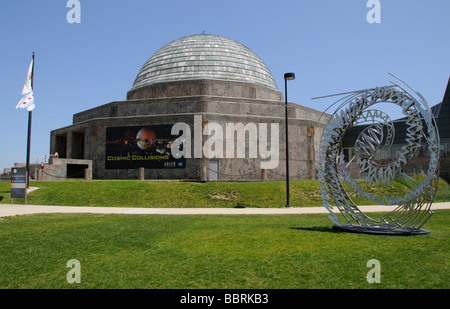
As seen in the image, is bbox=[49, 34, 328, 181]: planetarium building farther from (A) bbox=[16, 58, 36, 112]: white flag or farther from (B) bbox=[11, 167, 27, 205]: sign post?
(B) bbox=[11, 167, 27, 205]: sign post

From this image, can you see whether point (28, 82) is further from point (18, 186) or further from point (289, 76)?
point (289, 76)

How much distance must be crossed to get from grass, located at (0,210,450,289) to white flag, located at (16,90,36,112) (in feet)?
34.2

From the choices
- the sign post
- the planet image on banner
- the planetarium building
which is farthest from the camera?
the planet image on banner

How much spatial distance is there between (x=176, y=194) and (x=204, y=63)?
13.4 m

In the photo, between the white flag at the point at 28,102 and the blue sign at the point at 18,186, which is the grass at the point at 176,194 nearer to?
the blue sign at the point at 18,186

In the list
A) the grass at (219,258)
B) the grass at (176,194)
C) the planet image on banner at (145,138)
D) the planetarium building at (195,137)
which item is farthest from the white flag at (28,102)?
the grass at (219,258)

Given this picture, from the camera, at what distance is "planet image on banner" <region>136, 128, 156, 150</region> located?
18438mm

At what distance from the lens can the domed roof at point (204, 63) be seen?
23.9 meters

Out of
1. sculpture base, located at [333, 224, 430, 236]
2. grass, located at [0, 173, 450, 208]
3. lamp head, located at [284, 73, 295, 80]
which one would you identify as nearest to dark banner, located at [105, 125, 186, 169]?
grass, located at [0, 173, 450, 208]

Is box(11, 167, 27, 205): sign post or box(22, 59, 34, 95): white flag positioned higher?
box(22, 59, 34, 95): white flag

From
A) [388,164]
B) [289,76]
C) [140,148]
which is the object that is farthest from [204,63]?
[388,164]

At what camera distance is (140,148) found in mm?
18516

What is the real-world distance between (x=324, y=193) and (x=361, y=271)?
11.4ft

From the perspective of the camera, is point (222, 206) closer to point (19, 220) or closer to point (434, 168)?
point (19, 220)
